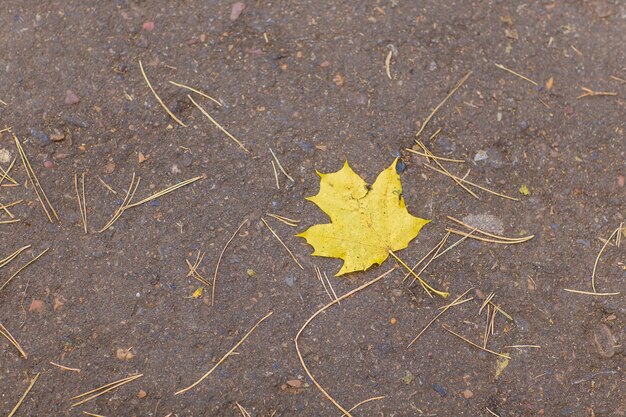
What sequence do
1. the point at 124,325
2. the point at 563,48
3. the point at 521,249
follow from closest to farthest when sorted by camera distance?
the point at 124,325 → the point at 521,249 → the point at 563,48

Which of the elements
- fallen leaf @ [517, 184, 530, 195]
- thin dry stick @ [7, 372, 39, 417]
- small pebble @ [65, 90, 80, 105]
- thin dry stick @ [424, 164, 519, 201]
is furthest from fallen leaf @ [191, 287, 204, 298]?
fallen leaf @ [517, 184, 530, 195]

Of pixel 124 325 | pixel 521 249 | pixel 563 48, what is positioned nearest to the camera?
pixel 124 325

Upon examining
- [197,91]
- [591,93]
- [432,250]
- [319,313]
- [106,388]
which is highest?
[197,91]

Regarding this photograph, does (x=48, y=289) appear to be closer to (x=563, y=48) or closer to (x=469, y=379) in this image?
(x=469, y=379)

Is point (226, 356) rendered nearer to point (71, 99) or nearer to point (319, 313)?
point (319, 313)

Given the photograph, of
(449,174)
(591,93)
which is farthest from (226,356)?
(591,93)

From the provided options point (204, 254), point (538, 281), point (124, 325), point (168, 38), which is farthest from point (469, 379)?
point (168, 38)

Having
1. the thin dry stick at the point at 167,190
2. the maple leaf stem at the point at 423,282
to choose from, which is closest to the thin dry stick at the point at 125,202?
the thin dry stick at the point at 167,190
